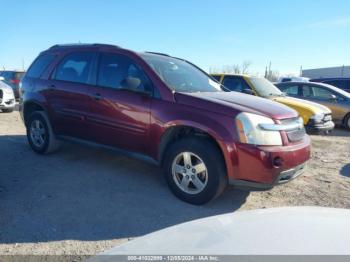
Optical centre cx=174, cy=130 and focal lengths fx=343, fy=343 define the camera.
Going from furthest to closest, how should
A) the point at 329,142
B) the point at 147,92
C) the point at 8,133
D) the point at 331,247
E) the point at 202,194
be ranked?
the point at 329,142 < the point at 8,133 < the point at 147,92 < the point at 202,194 < the point at 331,247

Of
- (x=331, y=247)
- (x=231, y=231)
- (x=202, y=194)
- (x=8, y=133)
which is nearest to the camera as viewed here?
(x=331, y=247)

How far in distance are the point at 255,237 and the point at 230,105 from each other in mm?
2371

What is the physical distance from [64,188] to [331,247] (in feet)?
12.0

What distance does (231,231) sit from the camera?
1853 mm

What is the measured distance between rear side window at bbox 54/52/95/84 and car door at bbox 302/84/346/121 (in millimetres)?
8436

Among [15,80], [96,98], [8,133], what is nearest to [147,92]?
[96,98]

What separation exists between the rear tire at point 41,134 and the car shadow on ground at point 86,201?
6.2 inches

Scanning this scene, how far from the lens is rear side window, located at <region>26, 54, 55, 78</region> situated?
5867 mm

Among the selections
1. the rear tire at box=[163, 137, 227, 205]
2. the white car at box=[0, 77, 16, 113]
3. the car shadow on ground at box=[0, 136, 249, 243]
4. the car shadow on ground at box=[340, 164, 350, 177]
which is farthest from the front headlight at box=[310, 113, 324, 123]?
the white car at box=[0, 77, 16, 113]

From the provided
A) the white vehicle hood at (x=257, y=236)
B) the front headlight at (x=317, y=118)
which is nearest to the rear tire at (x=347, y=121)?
the front headlight at (x=317, y=118)

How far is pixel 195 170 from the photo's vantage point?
4008 mm

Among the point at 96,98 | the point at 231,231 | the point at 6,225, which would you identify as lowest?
the point at 6,225

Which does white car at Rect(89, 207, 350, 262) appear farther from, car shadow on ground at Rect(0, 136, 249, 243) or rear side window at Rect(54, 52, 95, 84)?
rear side window at Rect(54, 52, 95, 84)

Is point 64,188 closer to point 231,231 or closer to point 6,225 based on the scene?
point 6,225
